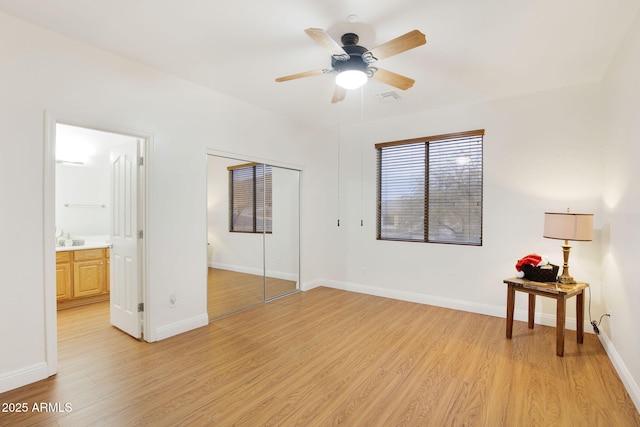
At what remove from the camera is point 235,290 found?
441 cm

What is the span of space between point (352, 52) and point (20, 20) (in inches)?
101

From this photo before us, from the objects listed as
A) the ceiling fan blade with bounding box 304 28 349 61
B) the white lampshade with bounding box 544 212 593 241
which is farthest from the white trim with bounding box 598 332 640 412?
the ceiling fan blade with bounding box 304 28 349 61

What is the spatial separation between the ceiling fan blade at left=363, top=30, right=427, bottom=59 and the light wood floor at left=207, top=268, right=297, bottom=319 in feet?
10.2

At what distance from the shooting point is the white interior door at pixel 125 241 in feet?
10.6

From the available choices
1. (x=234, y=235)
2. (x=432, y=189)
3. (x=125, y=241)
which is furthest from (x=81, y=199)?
(x=432, y=189)

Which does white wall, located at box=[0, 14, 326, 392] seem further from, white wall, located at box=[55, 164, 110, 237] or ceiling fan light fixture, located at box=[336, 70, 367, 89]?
white wall, located at box=[55, 164, 110, 237]

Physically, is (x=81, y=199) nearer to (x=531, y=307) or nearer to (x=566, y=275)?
(x=531, y=307)

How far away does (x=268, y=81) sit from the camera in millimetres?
3428

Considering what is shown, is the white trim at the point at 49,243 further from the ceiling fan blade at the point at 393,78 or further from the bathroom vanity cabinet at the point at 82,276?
the ceiling fan blade at the point at 393,78

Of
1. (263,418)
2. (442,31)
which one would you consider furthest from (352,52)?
(263,418)

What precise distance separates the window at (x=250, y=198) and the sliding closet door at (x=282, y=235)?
3.1 inches

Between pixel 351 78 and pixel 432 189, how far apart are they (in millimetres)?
2466

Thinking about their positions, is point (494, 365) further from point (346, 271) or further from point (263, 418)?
point (346, 271)

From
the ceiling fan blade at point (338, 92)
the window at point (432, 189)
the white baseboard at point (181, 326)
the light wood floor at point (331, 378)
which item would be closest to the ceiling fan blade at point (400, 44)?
the ceiling fan blade at point (338, 92)
